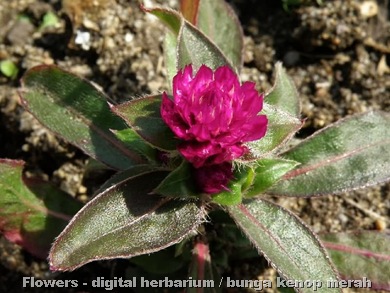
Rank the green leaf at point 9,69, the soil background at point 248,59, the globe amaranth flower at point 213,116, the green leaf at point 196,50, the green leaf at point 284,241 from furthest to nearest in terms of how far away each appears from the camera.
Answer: the green leaf at point 9,69 < the soil background at point 248,59 < the green leaf at point 196,50 < the green leaf at point 284,241 < the globe amaranth flower at point 213,116

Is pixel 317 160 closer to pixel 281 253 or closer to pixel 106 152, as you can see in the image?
pixel 281 253

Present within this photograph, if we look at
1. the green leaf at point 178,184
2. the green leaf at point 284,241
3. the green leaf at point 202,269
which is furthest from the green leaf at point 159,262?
the green leaf at point 178,184

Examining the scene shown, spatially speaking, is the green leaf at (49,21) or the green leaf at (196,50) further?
the green leaf at (49,21)

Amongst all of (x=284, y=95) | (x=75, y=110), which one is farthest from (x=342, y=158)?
(x=75, y=110)

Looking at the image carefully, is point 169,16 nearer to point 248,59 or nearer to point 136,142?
point 136,142

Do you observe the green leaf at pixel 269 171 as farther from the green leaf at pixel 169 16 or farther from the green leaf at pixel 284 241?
the green leaf at pixel 169 16

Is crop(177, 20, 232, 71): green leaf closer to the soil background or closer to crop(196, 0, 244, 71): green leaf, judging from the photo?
crop(196, 0, 244, 71): green leaf

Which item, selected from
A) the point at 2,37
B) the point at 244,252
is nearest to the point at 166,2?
the point at 2,37
